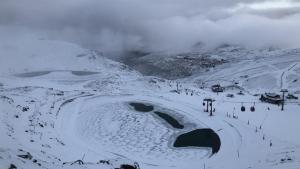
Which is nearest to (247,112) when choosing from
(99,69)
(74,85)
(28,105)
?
(28,105)

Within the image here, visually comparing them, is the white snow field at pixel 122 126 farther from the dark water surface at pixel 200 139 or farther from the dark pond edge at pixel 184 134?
the dark water surface at pixel 200 139

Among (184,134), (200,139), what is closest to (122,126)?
(184,134)

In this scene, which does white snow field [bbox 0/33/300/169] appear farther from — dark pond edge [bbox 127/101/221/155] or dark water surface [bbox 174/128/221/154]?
dark water surface [bbox 174/128/221/154]

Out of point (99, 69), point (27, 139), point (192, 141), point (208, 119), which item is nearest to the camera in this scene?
point (27, 139)

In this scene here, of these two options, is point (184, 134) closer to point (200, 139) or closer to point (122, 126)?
point (200, 139)

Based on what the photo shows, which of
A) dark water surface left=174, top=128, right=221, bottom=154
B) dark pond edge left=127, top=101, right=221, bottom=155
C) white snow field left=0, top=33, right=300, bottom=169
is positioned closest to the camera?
white snow field left=0, top=33, right=300, bottom=169

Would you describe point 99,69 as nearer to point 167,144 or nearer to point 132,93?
point 132,93

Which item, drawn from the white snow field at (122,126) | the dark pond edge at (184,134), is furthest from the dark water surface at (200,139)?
the white snow field at (122,126)

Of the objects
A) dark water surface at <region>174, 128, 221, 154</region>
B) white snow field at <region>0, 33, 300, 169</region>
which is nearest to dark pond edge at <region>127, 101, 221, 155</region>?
dark water surface at <region>174, 128, 221, 154</region>
